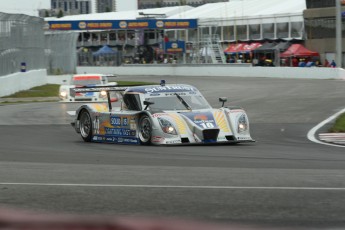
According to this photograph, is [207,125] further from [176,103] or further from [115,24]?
[115,24]

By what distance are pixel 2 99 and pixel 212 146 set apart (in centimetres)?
2344

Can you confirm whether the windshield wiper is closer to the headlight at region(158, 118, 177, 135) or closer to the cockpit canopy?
the cockpit canopy

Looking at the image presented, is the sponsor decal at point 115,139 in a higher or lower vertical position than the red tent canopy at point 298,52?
lower

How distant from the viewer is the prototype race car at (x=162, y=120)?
1532 centimetres

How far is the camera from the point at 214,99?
3450cm

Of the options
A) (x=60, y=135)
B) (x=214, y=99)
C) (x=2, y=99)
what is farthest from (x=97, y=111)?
(x=2, y=99)

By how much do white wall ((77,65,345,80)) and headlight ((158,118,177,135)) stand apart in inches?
1475

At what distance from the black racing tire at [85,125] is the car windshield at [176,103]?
169 centimetres

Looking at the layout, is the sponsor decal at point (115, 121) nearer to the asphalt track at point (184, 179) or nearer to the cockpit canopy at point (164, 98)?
the cockpit canopy at point (164, 98)

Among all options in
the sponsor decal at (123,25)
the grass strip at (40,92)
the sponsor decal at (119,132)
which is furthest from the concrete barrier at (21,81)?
the sponsor decal at (119,132)

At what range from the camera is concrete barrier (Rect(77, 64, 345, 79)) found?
53.4 metres

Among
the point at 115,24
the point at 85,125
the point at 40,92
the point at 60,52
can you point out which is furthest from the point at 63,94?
the point at 115,24

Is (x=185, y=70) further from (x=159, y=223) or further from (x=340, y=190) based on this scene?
(x=159, y=223)

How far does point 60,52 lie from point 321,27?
2336 cm
